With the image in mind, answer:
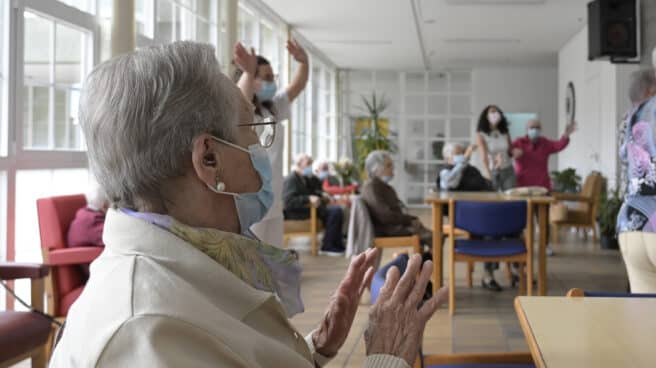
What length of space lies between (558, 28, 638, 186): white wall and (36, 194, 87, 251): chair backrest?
718cm

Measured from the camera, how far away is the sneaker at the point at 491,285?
5727mm

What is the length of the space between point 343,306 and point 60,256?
2386 mm

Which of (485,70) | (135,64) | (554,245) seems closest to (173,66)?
(135,64)

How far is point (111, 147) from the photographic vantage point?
1.10 metres

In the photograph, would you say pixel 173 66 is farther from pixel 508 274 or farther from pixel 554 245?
pixel 554 245

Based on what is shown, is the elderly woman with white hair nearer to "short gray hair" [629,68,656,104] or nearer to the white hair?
"short gray hair" [629,68,656,104]

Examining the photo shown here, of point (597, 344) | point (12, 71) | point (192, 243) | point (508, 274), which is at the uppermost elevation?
point (12, 71)

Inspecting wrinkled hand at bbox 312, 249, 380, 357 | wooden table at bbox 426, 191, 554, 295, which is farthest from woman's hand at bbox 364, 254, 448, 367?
wooden table at bbox 426, 191, 554, 295

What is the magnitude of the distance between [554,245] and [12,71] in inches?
274

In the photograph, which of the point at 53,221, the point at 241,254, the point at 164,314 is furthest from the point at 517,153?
the point at 164,314

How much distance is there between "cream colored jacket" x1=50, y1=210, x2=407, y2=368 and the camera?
898 mm

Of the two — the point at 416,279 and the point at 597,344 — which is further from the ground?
the point at 416,279

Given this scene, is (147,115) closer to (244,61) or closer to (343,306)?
(343,306)

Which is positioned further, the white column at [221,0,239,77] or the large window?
the white column at [221,0,239,77]
